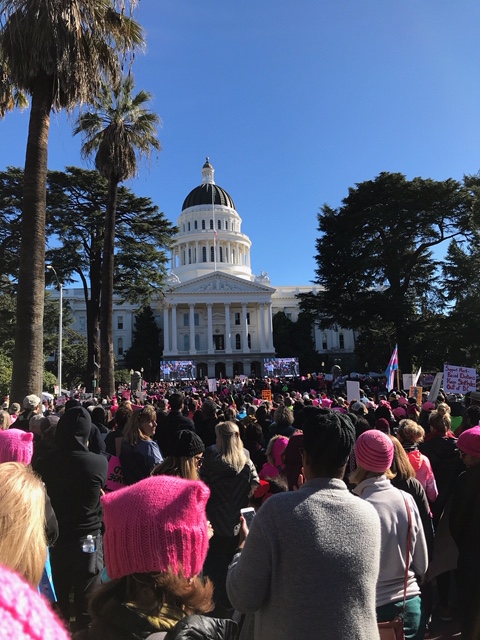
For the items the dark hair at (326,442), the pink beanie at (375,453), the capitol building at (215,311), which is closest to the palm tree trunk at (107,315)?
the pink beanie at (375,453)

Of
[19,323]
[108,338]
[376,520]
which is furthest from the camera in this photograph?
[108,338]

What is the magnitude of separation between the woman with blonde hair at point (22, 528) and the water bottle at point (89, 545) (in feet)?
7.26

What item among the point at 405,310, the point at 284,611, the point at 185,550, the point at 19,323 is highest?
the point at 405,310

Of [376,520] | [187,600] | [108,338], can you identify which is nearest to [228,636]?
[187,600]

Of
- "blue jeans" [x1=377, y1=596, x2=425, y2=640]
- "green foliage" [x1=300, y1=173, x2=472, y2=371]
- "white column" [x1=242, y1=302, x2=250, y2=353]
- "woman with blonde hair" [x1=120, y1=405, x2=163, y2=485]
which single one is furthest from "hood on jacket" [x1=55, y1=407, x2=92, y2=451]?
"white column" [x1=242, y1=302, x2=250, y2=353]

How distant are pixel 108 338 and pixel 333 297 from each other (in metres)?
22.1

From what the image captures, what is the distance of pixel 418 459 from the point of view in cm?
505

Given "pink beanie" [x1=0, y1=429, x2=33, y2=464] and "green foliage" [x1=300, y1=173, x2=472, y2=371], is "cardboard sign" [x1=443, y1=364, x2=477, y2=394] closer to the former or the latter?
"pink beanie" [x1=0, y1=429, x2=33, y2=464]

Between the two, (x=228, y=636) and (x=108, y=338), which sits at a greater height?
(x=108, y=338)

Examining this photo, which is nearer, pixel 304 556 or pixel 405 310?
pixel 304 556

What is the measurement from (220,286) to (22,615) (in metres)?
75.3

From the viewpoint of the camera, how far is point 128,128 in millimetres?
18859

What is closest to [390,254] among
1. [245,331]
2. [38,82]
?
[38,82]

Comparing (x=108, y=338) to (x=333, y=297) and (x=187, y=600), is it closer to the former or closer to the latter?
(x=187, y=600)
